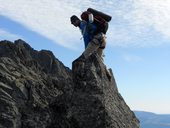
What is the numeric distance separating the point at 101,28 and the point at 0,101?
799 centimetres

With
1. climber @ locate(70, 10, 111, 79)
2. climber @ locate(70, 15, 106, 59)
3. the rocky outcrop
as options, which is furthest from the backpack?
the rocky outcrop

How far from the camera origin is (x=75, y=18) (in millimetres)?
24500

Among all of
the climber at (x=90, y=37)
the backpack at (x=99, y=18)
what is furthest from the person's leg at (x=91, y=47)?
the backpack at (x=99, y=18)

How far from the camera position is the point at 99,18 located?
2402cm

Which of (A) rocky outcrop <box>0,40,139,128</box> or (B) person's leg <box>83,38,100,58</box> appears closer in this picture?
(A) rocky outcrop <box>0,40,139,128</box>

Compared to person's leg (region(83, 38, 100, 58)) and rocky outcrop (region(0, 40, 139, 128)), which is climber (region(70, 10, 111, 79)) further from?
rocky outcrop (region(0, 40, 139, 128))

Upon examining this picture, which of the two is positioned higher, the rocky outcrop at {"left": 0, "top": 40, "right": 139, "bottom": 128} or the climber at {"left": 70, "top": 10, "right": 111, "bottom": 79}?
the climber at {"left": 70, "top": 10, "right": 111, "bottom": 79}

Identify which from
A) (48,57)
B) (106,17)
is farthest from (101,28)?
(48,57)

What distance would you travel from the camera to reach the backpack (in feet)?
78.4

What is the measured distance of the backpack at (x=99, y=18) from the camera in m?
23.9

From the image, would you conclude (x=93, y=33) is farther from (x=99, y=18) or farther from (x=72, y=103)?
(x=72, y=103)

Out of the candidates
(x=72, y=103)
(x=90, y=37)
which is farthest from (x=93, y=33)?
(x=72, y=103)

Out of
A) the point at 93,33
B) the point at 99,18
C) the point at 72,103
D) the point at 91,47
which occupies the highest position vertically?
the point at 99,18

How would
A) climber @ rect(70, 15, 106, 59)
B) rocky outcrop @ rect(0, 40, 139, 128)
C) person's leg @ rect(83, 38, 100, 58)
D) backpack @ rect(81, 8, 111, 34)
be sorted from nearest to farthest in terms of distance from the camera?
rocky outcrop @ rect(0, 40, 139, 128) < person's leg @ rect(83, 38, 100, 58) < climber @ rect(70, 15, 106, 59) < backpack @ rect(81, 8, 111, 34)
